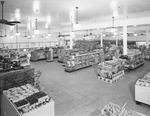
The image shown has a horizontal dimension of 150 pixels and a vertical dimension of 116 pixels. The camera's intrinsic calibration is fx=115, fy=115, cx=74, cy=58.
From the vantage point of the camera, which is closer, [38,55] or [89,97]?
[89,97]

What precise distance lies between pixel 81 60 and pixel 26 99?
715cm

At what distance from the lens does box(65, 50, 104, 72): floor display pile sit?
344 inches

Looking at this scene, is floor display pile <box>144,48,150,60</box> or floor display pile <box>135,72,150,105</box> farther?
floor display pile <box>144,48,150,60</box>

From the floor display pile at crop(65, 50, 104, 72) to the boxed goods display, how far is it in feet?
18.0

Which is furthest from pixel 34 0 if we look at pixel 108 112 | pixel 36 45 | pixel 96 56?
pixel 36 45

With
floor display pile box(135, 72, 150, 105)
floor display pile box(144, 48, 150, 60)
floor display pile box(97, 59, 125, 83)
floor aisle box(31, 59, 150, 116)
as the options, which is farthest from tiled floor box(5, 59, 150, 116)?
floor display pile box(144, 48, 150, 60)

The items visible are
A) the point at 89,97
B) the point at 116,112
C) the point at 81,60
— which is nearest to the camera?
the point at 116,112

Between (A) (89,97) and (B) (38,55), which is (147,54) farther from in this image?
(B) (38,55)

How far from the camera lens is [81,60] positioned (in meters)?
9.75

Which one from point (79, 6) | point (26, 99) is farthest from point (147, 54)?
point (26, 99)

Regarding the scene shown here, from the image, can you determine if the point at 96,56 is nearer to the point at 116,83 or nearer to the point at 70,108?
the point at 116,83

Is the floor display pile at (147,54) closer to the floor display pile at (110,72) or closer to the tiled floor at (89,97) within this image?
the floor display pile at (110,72)

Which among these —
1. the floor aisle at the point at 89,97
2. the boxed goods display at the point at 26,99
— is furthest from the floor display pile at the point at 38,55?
the boxed goods display at the point at 26,99

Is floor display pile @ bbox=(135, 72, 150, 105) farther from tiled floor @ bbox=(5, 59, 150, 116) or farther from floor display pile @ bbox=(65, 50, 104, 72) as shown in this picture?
floor display pile @ bbox=(65, 50, 104, 72)
